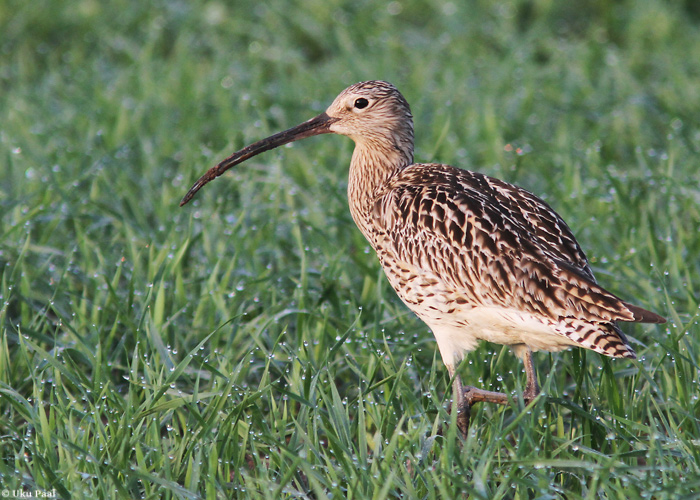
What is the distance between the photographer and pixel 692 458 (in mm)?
3451

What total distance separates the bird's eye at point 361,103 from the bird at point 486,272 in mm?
439

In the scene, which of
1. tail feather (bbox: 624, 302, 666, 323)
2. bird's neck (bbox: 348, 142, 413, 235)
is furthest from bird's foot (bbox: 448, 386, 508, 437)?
bird's neck (bbox: 348, 142, 413, 235)

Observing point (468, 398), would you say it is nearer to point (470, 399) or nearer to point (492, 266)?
point (470, 399)

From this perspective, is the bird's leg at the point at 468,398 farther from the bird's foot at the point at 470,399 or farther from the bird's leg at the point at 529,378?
the bird's leg at the point at 529,378

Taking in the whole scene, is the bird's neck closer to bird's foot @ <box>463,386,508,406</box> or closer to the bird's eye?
the bird's eye

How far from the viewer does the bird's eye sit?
Result: 4683 mm

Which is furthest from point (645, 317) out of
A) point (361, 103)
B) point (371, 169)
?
point (361, 103)

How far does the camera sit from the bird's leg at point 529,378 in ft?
13.2

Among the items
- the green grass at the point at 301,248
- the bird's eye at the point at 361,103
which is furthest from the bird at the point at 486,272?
the bird's eye at the point at 361,103

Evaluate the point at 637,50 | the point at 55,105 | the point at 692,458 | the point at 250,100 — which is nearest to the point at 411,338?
the point at 692,458

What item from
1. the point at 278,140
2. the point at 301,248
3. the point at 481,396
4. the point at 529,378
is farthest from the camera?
the point at 301,248

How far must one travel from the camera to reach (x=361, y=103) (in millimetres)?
4695

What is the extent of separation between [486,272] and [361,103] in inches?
52.7

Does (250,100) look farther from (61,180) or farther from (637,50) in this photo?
(637,50)
